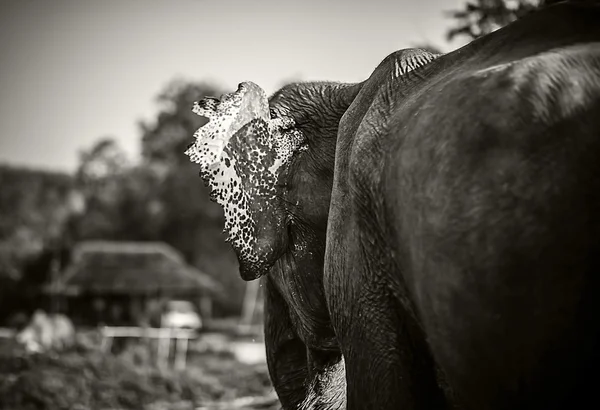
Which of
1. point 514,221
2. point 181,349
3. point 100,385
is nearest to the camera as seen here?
point 514,221

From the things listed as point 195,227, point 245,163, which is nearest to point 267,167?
point 245,163

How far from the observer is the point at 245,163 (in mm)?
2947

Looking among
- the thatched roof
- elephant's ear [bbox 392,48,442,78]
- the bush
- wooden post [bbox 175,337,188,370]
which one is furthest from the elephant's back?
the thatched roof

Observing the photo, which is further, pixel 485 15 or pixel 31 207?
pixel 31 207

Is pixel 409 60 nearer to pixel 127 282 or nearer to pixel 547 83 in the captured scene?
pixel 547 83

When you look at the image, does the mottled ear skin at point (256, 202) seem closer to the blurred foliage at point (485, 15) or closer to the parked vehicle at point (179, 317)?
the blurred foliage at point (485, 15)

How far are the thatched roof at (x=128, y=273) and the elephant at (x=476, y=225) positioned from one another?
3033 centimetres

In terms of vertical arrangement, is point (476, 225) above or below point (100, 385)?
above

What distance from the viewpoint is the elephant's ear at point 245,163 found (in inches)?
113

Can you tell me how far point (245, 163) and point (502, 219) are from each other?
Answer: 4.46 ft

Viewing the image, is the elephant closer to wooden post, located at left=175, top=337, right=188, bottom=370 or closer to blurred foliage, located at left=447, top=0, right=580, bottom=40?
blurred foliage, located at left=447, top=0, right=580, bottom=40

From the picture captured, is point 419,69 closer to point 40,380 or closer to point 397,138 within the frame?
Result: point 397,138

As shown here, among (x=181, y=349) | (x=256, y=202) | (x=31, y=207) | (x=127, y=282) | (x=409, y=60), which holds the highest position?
(x=409, y=60)

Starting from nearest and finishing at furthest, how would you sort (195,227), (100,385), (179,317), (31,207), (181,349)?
(100,385), (181,349), (179,317), (195,227), (31,207)
